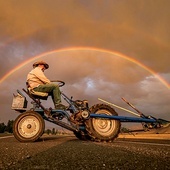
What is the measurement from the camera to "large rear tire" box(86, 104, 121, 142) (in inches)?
222

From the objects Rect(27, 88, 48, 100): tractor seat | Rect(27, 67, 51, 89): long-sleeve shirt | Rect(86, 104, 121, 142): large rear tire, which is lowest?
Rect(86, 104, 121, 142): large rear tire

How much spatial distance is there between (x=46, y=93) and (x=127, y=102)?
2324mm

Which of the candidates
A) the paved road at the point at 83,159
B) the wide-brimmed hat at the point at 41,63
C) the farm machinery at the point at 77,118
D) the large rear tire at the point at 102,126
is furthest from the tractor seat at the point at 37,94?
the paved road at the point at 83,159

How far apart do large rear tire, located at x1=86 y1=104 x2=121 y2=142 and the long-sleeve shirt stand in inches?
58.0

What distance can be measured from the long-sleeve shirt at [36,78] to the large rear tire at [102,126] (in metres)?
1.47

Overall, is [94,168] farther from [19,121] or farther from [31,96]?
[31,96]

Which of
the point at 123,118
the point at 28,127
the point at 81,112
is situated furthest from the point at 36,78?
the point at 123,118

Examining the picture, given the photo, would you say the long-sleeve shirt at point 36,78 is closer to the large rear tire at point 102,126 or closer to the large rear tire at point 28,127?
the large rear tire at point 28,127

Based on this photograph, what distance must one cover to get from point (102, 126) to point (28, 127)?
1.87 m

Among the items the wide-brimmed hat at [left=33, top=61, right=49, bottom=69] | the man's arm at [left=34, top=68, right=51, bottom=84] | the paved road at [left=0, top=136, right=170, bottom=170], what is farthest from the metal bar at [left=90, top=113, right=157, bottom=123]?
the paved road at [left=0, top=136, right=170, bottom=170]

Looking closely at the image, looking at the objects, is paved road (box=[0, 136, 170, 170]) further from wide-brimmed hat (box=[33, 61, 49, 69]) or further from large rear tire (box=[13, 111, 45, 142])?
wide-brimmed hat (box=[33, 61, 49, 69])

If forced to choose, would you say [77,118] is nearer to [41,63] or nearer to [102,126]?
[102,126]

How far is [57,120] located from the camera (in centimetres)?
570

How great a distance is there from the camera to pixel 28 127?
17.4 feet
